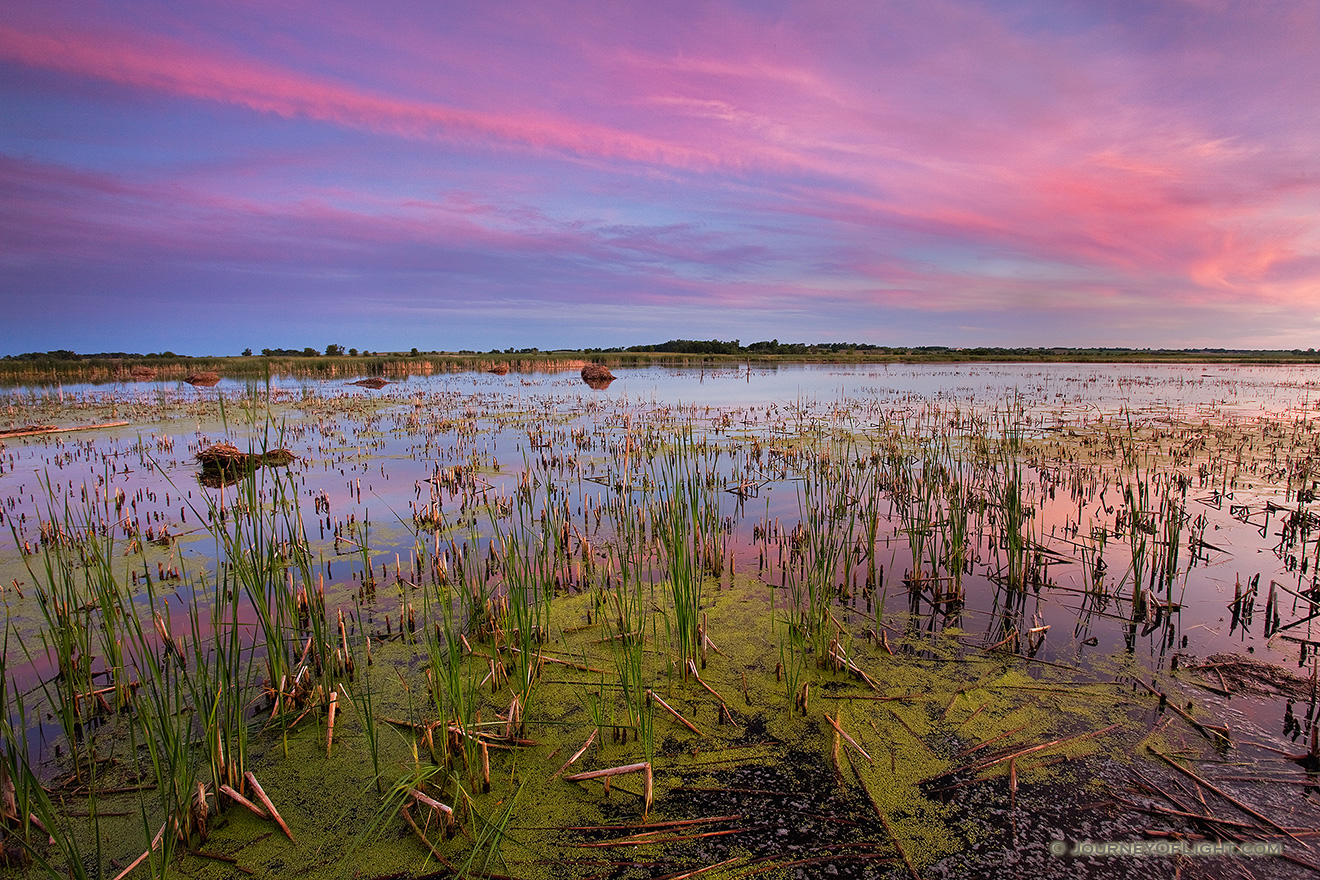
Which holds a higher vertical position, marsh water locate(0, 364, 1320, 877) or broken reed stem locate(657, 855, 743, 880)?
marsh water locate(0, 364, 1320, 877)

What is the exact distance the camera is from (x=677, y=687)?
4.48 meters

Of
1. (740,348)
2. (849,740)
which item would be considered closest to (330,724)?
(849,740)

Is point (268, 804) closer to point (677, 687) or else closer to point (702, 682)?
point (677, 687)

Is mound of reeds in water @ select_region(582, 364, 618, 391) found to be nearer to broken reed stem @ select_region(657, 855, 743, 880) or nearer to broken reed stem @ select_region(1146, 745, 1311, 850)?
broken reed stem @ select_region(1146, 745, 1311, 850)

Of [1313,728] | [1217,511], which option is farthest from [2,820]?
[1217,511]

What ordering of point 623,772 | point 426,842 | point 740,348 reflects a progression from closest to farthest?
1. point 426,842
2. point 623,772
3. point 740,348

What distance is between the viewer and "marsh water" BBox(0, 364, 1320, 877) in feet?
9.98

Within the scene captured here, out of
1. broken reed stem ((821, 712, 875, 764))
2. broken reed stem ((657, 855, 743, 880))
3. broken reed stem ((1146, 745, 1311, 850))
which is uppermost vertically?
broken reed stem ((1146, 745, 1311, 850))

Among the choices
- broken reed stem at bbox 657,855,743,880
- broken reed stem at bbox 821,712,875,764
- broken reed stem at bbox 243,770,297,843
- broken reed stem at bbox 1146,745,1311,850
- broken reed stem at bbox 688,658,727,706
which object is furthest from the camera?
broken reed stem at bbox 688,658,727,706

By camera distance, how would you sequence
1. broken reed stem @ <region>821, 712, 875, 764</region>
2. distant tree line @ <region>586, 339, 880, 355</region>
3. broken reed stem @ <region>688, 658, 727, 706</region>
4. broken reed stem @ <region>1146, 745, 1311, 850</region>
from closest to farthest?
broken reed stem @ <region>1146, 745, 1311, 850</region>
broken reed stem @ <region>821, 712, 875, 764</region>
broken reed stem @ <region>688, 658, 727, 706</region>
distant tree line @ <region>586, 339, 880, 355</region>

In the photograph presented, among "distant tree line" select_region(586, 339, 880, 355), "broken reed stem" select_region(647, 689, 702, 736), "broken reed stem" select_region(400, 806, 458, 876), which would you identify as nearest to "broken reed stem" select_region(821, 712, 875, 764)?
"broken reed stem" select_region(647, 689, 702, 736)

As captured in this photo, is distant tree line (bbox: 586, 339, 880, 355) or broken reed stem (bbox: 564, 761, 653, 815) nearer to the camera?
broken reed stem (bbox: 564, 761, 653, 815)

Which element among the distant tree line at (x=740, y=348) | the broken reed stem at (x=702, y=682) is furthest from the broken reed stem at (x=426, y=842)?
the distant tree line at (x=740, y=348)

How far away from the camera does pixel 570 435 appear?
15562 mm
